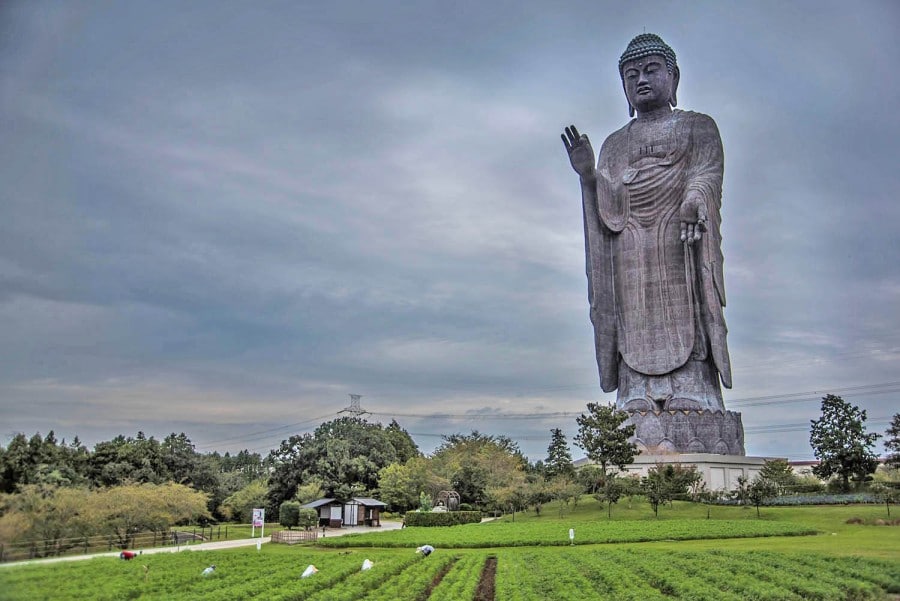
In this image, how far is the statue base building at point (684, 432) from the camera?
45.7 m

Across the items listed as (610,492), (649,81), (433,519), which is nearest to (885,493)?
(610,492)

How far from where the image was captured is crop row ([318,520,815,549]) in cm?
2769

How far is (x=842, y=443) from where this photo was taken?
4750 centimetres

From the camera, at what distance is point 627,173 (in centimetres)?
5031

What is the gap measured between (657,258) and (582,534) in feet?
83.4

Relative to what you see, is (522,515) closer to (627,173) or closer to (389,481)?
(389,481)

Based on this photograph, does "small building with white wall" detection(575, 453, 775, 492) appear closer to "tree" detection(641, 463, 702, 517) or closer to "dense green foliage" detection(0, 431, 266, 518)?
"tree" detection(641, 463, 702, 517)

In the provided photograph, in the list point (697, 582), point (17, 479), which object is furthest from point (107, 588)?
point (697, 582)

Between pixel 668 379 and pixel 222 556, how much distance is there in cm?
3304

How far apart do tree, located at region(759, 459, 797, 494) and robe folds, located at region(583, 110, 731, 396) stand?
5898 millimetres

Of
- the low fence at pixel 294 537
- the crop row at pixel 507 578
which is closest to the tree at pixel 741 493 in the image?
the crop row at pixel 507 578

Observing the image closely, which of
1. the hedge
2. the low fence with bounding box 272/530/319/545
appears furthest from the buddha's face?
the low fence with bounding box 272/530/319/545

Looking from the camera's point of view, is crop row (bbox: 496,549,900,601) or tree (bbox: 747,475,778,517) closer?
crop row (bbox: 496,549,900,601)

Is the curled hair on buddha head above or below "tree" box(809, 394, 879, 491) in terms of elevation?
above
